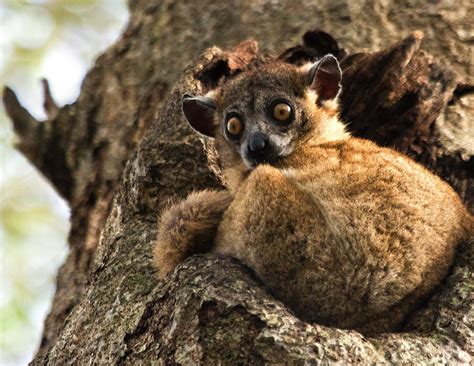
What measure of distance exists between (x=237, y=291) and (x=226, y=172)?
153cm

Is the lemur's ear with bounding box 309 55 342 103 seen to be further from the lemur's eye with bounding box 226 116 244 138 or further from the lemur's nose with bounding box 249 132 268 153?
the lemur's nose with bounding box 249 132 268 153

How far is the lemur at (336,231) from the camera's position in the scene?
3.48 meters

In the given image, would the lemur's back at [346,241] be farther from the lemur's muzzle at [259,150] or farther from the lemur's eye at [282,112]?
the lemur's eye at [282,112]

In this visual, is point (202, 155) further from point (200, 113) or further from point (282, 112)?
point (282, 112)

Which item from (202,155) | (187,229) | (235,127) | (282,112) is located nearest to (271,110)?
(282,112)

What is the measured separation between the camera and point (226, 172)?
4688 mm

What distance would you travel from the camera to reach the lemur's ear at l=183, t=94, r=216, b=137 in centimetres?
461

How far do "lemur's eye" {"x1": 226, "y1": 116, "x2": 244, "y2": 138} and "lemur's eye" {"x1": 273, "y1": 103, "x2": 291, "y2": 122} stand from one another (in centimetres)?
23

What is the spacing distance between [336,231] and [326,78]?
5.10ft

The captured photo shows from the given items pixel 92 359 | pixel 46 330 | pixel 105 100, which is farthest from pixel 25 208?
pixel 92 359

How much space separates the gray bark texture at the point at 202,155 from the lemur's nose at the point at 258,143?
1.04 ft

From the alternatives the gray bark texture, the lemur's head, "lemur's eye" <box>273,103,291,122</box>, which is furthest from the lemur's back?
"lemur's eye" <box>273,103,291,122</box>

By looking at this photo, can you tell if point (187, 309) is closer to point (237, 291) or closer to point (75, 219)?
point (237, 291)

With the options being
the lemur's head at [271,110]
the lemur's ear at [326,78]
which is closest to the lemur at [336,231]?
the lemur's head at [271,110]
